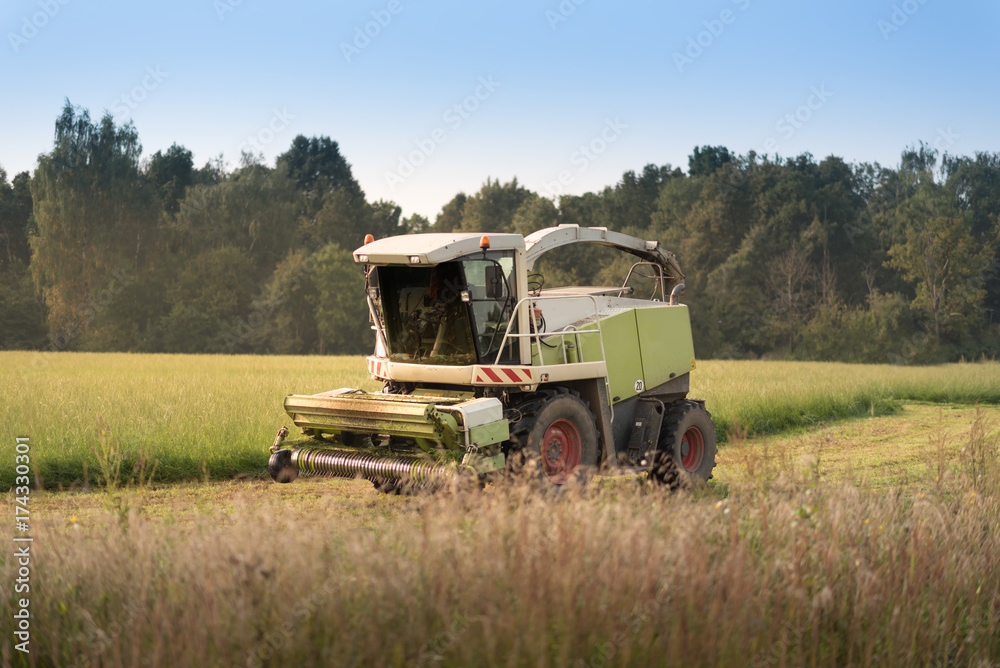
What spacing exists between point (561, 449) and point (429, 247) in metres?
2.57

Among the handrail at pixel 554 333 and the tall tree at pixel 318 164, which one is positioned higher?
the tall tree at pixel 318 164

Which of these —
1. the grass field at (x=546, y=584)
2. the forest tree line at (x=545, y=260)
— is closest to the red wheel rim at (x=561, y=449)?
the grass field at (x=546, y=584)

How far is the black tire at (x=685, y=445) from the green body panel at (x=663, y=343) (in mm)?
453

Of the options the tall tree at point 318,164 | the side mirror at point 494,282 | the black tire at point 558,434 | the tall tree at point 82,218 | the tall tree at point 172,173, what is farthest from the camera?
the tall tree at point 318,164

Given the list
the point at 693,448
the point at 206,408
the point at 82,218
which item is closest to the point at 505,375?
the point at 693,448

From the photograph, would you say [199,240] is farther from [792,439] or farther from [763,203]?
[792,439]

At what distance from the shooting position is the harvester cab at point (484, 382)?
8.45 meters

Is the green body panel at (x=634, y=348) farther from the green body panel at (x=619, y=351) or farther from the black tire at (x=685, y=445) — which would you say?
the black tire at (x=685, y=445)

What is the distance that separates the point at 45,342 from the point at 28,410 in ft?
146

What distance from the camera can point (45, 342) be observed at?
5197 cm

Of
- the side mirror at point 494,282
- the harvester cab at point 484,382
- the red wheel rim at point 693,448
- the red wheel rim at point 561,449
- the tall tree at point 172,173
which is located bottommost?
the red wheel rim at point 693,448

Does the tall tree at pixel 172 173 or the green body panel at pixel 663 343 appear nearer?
the green body panel at pixel 663 343

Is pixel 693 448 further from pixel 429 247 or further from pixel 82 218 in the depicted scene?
pixel 82 218

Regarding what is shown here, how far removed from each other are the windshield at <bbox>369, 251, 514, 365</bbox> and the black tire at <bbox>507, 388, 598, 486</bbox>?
0.72 metres
